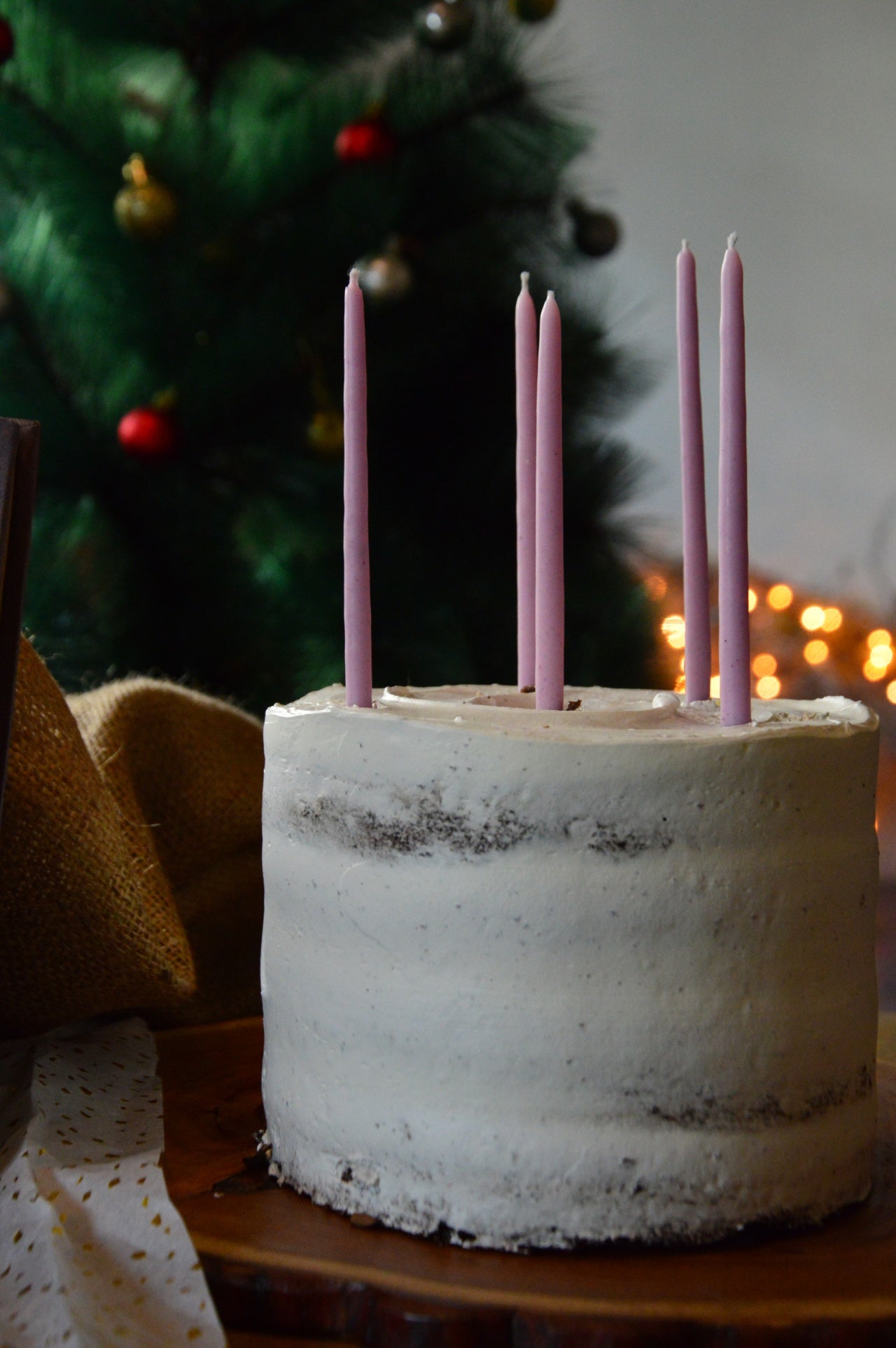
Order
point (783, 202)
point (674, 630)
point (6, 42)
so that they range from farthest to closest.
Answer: point (783, 202) < point (674, 630) < point (6, 42)

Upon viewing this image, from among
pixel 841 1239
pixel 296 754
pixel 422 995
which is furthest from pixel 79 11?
pixel 841 1239

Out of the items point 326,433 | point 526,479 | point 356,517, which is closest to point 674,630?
point 326,433

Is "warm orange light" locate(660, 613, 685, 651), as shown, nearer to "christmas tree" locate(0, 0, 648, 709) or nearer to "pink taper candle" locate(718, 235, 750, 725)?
"christmas tree" locate(0, 0, 648, 709)

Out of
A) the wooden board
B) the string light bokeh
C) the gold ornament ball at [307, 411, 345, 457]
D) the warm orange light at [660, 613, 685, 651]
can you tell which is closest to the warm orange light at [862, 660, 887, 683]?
the string light bokeh

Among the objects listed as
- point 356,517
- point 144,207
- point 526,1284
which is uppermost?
point 144,207

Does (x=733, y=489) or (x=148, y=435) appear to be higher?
(x=148, y=435)

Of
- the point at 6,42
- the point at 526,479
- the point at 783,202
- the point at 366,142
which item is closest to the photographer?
the point at 526,479

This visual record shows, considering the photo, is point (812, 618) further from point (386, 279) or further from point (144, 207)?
point (144, 207)

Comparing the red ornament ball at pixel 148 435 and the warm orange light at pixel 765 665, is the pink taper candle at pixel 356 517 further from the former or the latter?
the warm orange light at pixel 765 665

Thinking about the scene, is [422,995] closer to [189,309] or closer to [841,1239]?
[841,1239]
